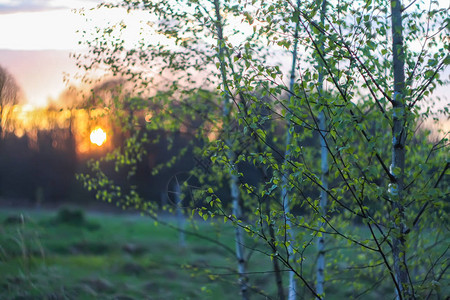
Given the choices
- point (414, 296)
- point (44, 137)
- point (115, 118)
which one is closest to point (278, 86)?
point (414, 296)

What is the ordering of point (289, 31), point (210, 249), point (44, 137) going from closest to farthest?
1. point (289, 31)
2. point (210, 249)
3. point (44, 137)

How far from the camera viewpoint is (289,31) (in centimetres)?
434

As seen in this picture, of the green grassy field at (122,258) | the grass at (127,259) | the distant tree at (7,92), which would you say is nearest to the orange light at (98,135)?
the grass at (127,259)

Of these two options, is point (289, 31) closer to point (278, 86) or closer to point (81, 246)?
point (278, 86)

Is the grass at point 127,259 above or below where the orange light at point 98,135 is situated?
below

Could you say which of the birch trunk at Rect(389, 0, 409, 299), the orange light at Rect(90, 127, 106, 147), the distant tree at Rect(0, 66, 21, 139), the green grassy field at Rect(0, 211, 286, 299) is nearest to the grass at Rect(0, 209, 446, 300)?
the green grassy field at Rect(0, 211, 286, 299)

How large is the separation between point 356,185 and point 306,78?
0.93m

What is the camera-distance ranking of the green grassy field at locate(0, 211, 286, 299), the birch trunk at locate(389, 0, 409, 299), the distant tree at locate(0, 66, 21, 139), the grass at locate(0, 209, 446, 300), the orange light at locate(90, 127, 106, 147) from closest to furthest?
1. the birch trunk at locate(389, 0, 409, 299)
2. the orange light at locate(90, 127, 106, 147)
3. the grass at locate(0, 209, 446, 300)
4. the green grassy field at locate(0, 211, 286, 299)
5. the distant tree at locate(0, 66, 21, 139)

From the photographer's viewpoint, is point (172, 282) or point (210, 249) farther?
point (210, 249)

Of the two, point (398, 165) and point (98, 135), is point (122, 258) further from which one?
point (398, 165)

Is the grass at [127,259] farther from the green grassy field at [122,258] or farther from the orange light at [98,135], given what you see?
the orange light at [98,135]

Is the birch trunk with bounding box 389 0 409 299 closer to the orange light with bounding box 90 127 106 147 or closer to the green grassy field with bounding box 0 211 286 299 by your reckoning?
the orange light with bounding box 90 127 106 147

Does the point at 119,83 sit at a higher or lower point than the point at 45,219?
higher

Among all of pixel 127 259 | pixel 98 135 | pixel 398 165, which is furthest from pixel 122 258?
pixel 398 165
